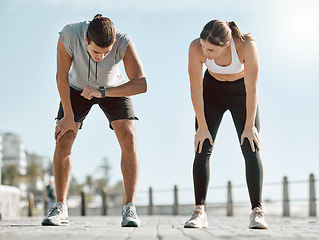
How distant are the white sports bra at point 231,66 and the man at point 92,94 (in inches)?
25.2

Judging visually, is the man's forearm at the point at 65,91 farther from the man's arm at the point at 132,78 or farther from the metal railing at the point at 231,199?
the metal railing at the point at 231,199

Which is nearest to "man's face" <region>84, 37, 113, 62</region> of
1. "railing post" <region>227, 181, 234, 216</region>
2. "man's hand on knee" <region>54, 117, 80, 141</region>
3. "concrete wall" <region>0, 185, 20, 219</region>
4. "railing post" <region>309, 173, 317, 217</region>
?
"man's hand on knee" <region>54, 117, 80, 141</region>

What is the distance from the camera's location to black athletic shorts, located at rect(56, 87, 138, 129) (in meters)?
5.32

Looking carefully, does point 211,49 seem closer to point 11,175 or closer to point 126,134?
point 126,134

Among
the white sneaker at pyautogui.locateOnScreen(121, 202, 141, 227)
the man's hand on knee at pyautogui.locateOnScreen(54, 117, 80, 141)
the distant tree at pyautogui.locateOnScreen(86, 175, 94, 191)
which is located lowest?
the distant tree at pyautogui.locateOnScreen(86, 175, 94, 191)

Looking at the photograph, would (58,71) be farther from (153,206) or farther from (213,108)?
(153,206)

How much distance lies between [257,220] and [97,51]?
6.26ft

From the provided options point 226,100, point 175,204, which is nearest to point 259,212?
point 226,100

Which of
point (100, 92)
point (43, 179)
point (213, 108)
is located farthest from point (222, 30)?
point (43, 179)

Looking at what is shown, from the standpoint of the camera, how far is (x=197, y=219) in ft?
15.8

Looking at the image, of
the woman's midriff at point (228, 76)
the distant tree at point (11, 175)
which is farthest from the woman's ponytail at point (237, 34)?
the distant tree at point (11, 175)

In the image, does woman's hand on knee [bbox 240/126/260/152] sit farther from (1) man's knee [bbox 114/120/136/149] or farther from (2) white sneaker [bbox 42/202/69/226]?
(2) white sneaker [bbox 42/202/69/226]

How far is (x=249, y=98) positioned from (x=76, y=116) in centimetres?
161

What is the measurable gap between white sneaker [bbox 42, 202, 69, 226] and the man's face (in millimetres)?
1365
